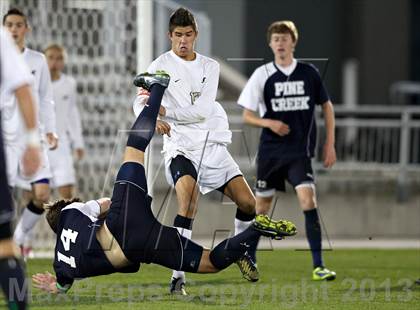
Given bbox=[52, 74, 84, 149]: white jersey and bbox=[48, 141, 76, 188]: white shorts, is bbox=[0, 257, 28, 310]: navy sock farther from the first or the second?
bbox=[52, 74, 84, 149]: white jersey

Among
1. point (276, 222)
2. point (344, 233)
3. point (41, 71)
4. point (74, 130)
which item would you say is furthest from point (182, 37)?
point (344, 233)

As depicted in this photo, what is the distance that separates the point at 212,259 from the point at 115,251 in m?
0.66

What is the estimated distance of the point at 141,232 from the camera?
7695 mm

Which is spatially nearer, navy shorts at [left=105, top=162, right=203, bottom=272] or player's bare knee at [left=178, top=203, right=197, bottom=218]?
navy shorts at [left=105, top=162, right=203, bottom=272]

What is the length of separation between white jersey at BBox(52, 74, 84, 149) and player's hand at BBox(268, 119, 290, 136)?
3.20 meters

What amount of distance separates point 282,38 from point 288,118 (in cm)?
72

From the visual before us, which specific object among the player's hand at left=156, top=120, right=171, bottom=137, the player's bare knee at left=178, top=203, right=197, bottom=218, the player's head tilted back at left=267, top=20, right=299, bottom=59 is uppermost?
the player's head tilted back at left=267, top=20, right=299, bottom=59

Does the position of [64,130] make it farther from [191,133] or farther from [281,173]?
[191,133]

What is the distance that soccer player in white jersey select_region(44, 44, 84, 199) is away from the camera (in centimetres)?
1252

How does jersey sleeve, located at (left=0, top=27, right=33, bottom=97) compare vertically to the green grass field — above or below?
above

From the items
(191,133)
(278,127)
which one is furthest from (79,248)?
(278,127)

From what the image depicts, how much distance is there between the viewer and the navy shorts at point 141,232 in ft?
25.2

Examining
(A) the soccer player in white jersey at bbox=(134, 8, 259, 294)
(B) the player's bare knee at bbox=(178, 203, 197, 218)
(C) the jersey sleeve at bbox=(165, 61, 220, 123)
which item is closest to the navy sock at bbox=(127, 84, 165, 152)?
(A) the soccer player in white jersey at bbox=(134, 8, 259, 294)

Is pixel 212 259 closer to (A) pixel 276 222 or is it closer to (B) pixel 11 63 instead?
(A) pixel 276 222
